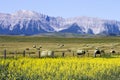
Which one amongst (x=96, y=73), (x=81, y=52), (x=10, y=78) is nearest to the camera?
(x=10, y=78)

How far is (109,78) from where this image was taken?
19109 mm

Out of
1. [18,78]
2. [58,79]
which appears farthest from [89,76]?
[18,78]

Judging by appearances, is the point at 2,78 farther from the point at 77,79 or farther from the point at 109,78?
the point at 109,78

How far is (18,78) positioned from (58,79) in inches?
64.9

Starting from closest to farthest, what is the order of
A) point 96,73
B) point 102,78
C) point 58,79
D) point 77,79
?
1. point 58,79
2. point 77,79
3. point 102,78
4. point 96,73

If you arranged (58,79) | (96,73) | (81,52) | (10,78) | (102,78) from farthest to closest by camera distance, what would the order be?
(81,52) → (96,73) → (102,78) → (58,79) → (10,78)

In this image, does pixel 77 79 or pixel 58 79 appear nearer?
pixel 58 79

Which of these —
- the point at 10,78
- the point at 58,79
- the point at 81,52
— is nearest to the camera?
the point at 10,78

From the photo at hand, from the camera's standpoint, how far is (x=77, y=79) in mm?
17828

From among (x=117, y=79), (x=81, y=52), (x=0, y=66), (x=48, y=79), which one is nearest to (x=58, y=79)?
(x=48, y=79)

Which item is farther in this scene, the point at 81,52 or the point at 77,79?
the point at 81,52

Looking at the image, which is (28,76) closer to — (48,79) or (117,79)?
(48,79)

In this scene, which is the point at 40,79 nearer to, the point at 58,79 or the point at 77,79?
the point at 58,79

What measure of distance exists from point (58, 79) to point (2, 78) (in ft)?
7.64
